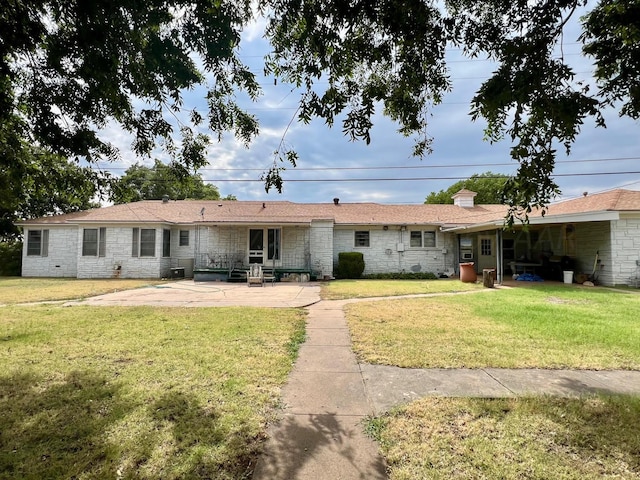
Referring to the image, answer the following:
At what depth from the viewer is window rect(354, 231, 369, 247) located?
60.3 ft

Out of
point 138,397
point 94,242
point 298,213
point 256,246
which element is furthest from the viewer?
point 298,213

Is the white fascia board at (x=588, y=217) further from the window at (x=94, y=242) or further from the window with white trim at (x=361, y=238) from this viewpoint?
the window at (x=94, y=242)

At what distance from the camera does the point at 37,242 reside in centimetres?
1831

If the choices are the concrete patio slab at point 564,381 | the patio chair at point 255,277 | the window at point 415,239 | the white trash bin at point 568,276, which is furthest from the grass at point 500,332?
the window at point 415,239

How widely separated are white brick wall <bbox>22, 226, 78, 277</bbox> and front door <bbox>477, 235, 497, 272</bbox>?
23.5m

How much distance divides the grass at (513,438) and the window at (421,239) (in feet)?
50.2

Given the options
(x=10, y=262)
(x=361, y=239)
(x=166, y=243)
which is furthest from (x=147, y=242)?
(x=361, y=239)

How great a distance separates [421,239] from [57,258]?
68.8 ft

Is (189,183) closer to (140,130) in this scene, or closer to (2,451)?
(140,130)

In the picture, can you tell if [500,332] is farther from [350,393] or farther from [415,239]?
[415,239]

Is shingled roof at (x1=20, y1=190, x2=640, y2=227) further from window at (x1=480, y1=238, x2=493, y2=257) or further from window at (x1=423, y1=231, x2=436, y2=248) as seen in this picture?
window at (x1=480, y1=238, x2=493, y2=257)

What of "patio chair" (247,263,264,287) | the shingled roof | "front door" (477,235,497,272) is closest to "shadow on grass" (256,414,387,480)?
"patio chair" (247,263,264,287)

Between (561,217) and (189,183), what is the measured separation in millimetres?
13413

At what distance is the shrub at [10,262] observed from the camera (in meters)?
19.4
